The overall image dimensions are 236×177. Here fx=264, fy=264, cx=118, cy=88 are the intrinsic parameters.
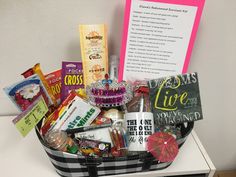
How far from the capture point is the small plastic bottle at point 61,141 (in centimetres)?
64

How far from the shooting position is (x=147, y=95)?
730 mm

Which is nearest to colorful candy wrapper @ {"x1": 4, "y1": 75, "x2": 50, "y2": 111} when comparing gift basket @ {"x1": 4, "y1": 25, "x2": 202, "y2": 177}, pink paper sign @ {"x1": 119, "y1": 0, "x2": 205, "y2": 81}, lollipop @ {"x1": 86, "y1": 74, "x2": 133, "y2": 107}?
gift basket @ {"x1": 4, "y1": 25, "x2": 202, "y2": 177}

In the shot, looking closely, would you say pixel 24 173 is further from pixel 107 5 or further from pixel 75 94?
pixel 107 5

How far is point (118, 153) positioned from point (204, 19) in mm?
483

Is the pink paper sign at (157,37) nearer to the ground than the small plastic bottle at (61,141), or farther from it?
farther from it

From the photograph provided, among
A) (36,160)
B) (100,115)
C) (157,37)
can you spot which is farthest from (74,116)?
(157,37)

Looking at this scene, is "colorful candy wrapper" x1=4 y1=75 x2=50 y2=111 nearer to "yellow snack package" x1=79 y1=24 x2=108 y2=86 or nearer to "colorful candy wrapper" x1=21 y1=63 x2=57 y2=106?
"colorful candy wrapper" x1=21 y1=63 x2=57 y2=106

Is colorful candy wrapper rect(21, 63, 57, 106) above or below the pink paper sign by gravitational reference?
below

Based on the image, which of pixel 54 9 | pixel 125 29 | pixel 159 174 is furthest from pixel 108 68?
pixel 159 174

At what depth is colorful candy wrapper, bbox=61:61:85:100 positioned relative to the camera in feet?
2.39

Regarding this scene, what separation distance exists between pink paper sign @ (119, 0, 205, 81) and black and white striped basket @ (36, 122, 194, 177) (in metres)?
0.22

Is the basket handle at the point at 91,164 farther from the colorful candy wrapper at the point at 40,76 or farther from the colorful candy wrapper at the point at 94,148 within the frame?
the colorful candy wrapper at the point at 40,76

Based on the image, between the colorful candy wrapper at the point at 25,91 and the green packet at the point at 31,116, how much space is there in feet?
0.06

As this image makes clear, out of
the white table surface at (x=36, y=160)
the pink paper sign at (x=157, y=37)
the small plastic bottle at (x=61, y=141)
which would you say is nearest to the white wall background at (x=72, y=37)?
the pink paper sign at (x=157, y=37)
